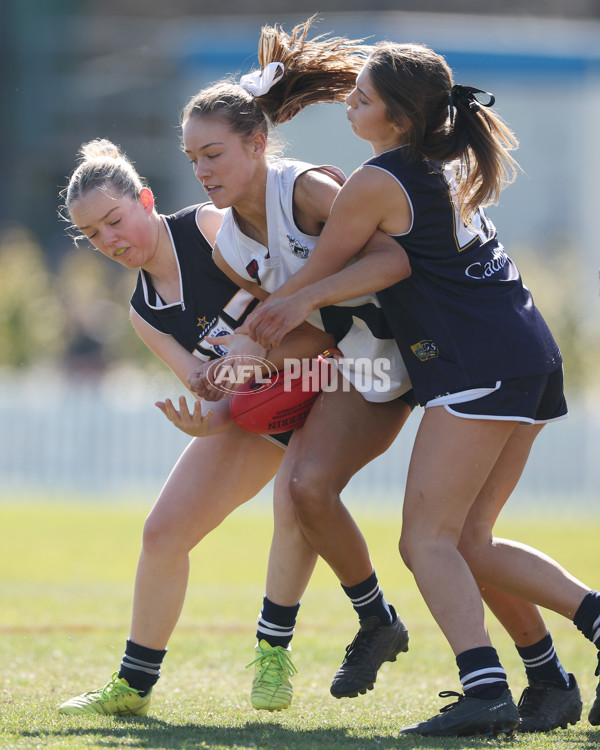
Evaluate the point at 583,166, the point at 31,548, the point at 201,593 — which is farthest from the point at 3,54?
the point at 201,593

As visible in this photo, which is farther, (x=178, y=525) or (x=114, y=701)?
(x=178, y=525)

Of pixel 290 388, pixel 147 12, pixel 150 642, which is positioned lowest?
pixel 150 642

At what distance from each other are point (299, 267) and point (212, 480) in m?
0.90

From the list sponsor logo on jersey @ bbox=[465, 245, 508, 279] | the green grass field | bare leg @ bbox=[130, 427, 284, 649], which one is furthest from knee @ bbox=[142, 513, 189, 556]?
sponsor logo on jersey @ bbox=[465, 245, 508, 279]

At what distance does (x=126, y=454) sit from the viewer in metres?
14.2

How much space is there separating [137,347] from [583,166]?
1493cm

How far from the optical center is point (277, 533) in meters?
4.05

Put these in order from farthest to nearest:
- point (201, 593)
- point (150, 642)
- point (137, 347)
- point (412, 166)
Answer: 1. point (137, 347)
2. point (201, 593)
3. point (150, 642)
4. point (412, 166)

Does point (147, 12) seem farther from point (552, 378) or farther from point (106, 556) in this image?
point (552, 378)

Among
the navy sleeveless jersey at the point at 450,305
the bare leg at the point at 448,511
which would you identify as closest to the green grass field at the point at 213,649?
the bare leg at the point at 448,511

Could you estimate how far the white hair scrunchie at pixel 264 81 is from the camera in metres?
3.97

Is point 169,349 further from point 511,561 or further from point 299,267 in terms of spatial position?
point 511,561

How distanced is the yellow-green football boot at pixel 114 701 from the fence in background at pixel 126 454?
Result: 9704 millimetres

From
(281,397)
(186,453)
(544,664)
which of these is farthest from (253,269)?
(544,664)
